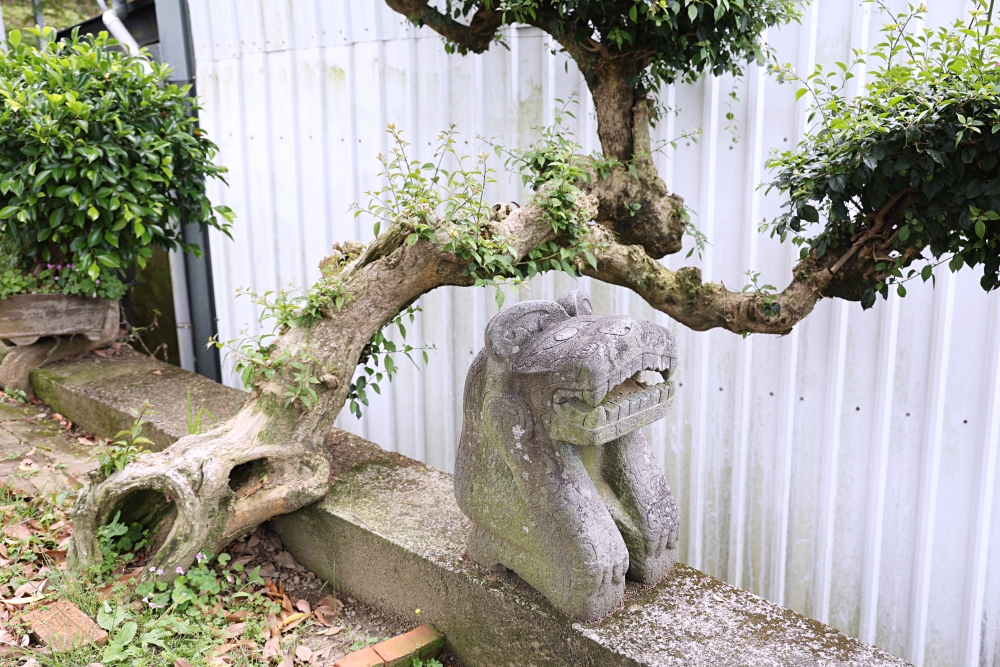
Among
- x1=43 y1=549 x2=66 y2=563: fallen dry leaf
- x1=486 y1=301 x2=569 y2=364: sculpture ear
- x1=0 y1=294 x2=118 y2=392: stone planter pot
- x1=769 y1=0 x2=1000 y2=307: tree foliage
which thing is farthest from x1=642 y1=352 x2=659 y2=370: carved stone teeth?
x1=0 y1=294 x2=118 y2=392: stone planter pot

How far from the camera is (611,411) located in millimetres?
1979

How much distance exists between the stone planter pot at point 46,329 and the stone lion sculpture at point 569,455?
3456 mm

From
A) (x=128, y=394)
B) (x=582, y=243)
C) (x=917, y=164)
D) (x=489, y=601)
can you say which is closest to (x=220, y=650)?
(x=489, y=601)

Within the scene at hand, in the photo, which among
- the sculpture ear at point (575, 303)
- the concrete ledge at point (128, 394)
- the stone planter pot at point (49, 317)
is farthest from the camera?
the stone planter pot at point (49, 317)

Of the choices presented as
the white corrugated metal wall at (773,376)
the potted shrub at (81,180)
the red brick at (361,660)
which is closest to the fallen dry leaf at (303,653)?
the red brick at (361,660)

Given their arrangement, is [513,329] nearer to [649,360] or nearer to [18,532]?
[649,360]

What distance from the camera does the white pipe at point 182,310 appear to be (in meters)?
5.30

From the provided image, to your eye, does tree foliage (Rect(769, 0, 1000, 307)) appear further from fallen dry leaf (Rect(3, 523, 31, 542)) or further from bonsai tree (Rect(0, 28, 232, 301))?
bonsai tree (Rect(0, 28, 232, 301))

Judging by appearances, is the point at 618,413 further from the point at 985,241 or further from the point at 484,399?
the point at 985,241

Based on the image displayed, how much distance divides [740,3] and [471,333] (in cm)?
210

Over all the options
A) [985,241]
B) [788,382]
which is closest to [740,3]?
[985,241]

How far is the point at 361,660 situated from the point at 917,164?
2175 mm

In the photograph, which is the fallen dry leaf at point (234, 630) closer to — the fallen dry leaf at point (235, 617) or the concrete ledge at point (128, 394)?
the fallen dry leaf at point (235, 617)

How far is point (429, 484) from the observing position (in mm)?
3068
